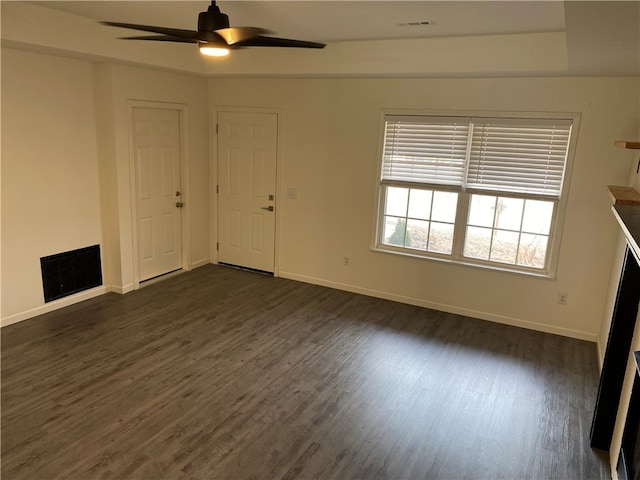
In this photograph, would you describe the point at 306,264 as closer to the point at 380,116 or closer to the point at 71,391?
the point at 380,116

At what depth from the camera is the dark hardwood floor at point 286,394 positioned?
2619 millimetres

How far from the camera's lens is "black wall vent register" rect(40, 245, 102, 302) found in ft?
14.5

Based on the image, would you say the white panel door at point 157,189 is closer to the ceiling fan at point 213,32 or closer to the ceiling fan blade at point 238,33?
the ceiling fan at point 213,32

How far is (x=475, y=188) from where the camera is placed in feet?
15.0

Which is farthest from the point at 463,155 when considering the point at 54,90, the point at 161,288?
the point at 54,90

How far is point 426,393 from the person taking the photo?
11.1ft

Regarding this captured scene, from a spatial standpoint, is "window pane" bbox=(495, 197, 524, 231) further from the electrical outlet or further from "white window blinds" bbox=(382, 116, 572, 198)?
the electrical outlet

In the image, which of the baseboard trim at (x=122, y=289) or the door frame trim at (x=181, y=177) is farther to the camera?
the baseboard trim at (x=122, y=289)

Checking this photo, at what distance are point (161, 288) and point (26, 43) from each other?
271 cm

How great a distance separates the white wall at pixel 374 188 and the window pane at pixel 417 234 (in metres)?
0.20

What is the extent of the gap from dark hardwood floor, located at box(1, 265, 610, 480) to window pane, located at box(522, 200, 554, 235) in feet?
3.32

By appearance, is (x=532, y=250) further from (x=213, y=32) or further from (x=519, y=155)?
(x=213, y=32)

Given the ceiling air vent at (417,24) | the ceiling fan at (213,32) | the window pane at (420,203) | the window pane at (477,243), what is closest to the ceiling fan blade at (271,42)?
the ceiling fan at (213,32)

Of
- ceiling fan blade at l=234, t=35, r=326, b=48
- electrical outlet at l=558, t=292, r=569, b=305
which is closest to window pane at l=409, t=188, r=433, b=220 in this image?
electrical outlet at l=558, t=292, r=569, b=305
